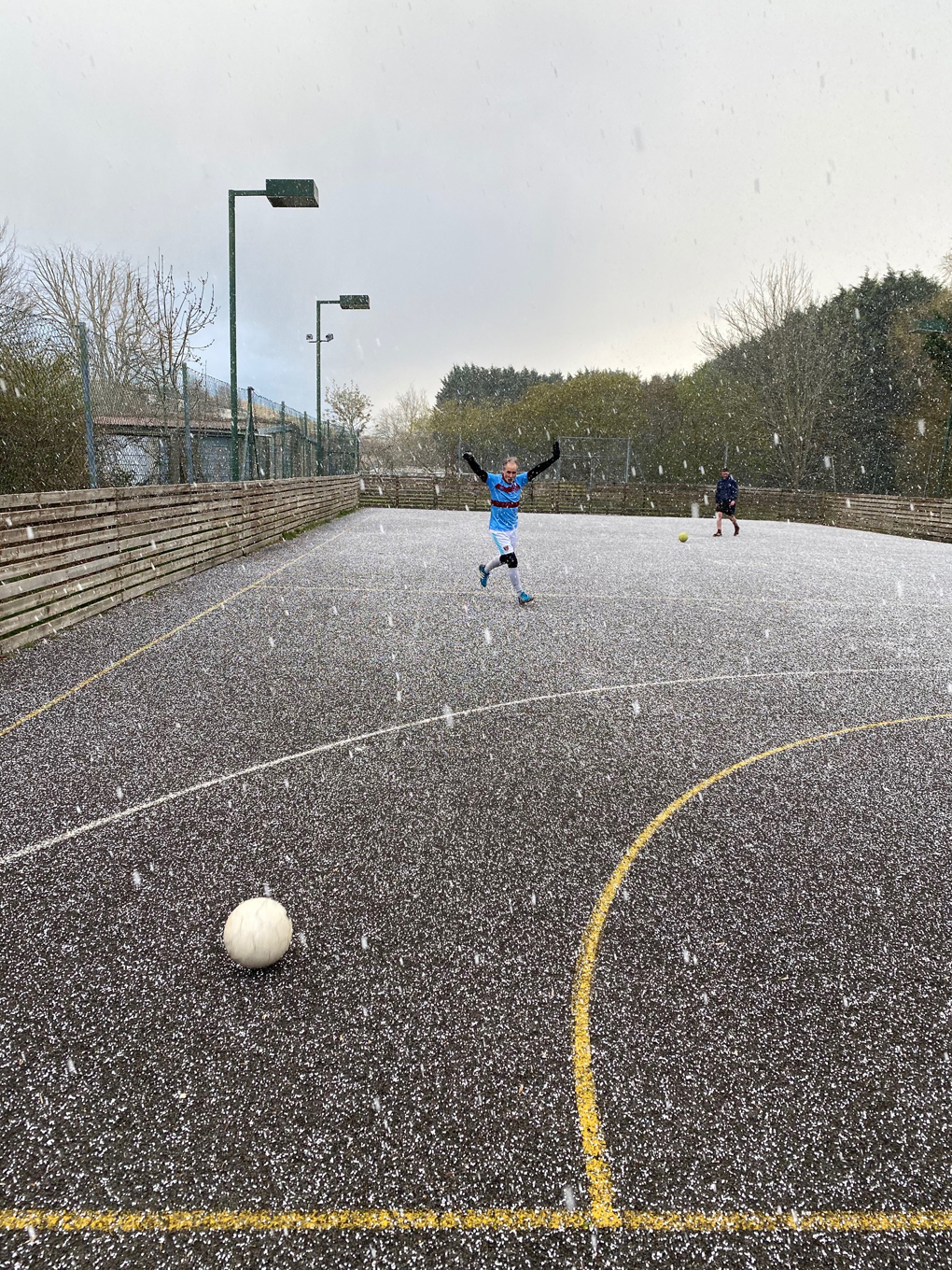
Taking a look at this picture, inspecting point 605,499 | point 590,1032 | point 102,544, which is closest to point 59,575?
point 102,544

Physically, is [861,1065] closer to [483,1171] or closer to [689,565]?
[483,1171]

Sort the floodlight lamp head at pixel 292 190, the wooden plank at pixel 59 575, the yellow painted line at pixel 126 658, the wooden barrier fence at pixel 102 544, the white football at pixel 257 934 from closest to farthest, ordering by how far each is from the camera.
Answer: the white football at pixel 257 934
the yellow painted line at pixel 126 658
the wooden plank at pixel 59 575
the wooden barrier fence at pixel 102 544
the floodlight lamp head at pixel 292 190

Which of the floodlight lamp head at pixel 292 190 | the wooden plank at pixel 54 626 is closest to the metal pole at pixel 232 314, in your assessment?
the floodlight lamp head at pixel 292 190

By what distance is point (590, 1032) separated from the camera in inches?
119

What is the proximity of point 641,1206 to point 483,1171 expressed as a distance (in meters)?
0.51

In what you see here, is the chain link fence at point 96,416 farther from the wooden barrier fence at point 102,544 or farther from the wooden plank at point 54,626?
the wooden plank at point 54,626

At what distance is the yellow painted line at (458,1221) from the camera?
7.33 feet

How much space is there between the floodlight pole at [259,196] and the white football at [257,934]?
14.1m

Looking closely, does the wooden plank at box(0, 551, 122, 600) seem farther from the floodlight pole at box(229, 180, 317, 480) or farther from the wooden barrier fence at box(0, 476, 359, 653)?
the floodlight pole at box(229, 180, 317, 480)

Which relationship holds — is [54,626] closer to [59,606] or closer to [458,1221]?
[59,606]

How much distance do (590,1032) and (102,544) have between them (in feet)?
30.5

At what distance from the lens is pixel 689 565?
16359mm

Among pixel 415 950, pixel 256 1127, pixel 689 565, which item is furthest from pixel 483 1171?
pixel 689 565

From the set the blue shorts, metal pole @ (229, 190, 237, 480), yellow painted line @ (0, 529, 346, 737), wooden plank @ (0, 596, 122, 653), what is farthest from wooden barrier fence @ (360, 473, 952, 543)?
wooden plank @ (0, 596, 122, 653)
